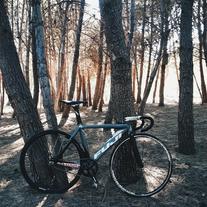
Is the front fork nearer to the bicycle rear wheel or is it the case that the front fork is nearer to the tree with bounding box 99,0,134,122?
the tree with bounding box 99,0,134,122

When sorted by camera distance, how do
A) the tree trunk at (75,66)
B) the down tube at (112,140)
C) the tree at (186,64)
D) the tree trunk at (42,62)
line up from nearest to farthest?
the down tube at (112,140) < the tree trunk at (42,62) < the tree at (186,64) < the tree trunk at (75,66)

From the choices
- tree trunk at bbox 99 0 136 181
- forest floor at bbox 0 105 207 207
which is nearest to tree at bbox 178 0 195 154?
forest floor at bbox 0 105 207 207

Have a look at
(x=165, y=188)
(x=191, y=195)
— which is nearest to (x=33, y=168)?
(x=165, y=188)

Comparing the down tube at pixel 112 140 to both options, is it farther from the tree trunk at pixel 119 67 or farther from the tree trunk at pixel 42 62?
the tree trunk at pixel 42 62

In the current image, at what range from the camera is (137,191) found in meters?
5.24

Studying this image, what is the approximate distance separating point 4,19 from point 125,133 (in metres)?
2.22

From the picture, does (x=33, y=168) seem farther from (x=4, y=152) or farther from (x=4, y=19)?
(x=4, y=152)

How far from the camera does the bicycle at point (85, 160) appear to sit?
5000 millimetres

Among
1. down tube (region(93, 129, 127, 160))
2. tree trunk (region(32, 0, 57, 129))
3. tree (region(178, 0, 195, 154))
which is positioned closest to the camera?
down tube (region(93, 129, 127, 160))

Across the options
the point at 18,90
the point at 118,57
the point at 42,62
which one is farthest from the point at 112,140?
the point at 42,62

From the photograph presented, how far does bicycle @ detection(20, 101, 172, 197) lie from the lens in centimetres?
500

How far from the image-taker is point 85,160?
198 inches

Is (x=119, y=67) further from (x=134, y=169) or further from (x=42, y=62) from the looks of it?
(x=134, y=169)

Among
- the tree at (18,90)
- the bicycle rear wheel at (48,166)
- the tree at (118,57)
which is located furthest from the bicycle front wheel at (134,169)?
the tree at (18,90)
